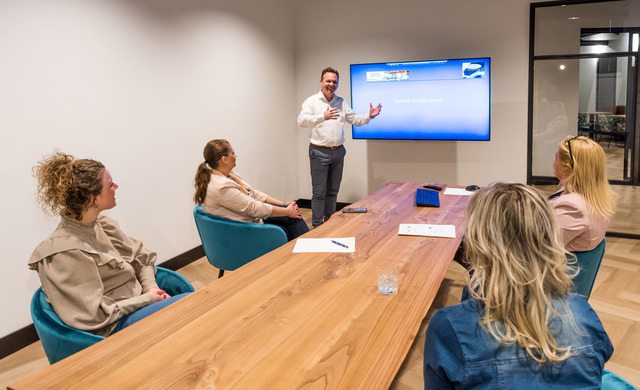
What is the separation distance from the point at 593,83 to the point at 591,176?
3.15 meters

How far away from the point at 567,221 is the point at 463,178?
354cm

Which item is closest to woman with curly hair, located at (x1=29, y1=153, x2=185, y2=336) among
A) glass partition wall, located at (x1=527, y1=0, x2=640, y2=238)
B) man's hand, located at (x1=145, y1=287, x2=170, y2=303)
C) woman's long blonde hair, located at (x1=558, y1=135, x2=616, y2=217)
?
man's hand, located at (x1=145, y1=287, x2=170, y2=303)

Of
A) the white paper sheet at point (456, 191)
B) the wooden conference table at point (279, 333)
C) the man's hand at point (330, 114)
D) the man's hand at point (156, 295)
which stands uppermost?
the man's hand at point (330, 114)

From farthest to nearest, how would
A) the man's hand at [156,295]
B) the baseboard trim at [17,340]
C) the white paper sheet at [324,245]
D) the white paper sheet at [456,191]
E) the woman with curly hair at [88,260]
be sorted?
the white paper sheet at [456,191] → the baseboard trim at [17,340] → the white paper sheet at [324,245] → the man's hand at [156,295] → the woman with curly hair at [88,260]

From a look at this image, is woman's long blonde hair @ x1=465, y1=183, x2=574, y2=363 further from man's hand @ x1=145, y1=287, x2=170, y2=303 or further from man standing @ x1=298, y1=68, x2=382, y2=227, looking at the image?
man standing @ x1=298, y1=68, x2=382, y2=227

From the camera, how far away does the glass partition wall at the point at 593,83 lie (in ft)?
15.8

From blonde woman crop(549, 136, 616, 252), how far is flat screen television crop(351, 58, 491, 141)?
120 inches

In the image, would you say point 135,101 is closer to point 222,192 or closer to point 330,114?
point 222,192

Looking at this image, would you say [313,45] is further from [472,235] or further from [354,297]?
[472,235]

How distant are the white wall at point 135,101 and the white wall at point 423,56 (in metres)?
0.61

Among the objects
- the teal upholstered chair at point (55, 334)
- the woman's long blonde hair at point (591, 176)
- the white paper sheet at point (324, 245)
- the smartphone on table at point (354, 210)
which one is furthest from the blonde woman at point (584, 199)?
the teal upholstered chair at point (55, 334)

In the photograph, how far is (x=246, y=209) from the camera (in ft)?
11.0

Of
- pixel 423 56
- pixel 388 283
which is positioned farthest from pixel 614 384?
pixel 423 56

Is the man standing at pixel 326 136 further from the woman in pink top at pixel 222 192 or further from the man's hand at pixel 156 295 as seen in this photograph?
the man's hand at pixel 156 295
